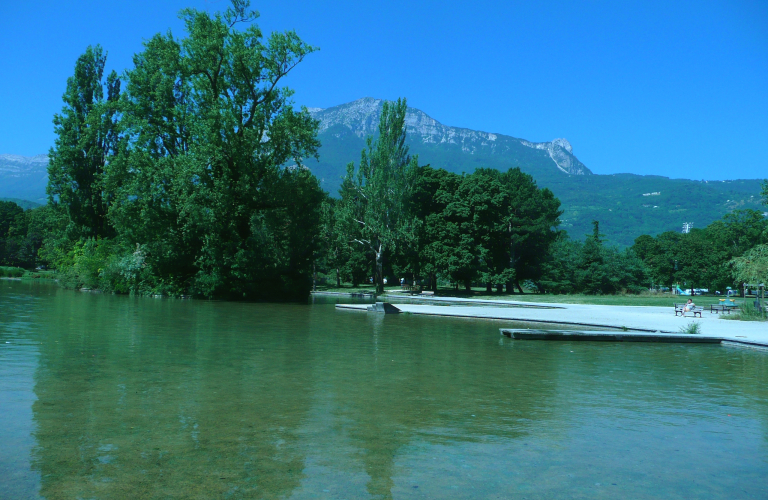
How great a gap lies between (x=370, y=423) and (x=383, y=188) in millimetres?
48168

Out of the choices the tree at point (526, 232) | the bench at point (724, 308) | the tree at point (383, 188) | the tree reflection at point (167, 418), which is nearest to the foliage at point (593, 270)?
the tree at point (526, 232)

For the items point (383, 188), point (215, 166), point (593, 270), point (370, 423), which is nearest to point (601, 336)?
point (370, 423)

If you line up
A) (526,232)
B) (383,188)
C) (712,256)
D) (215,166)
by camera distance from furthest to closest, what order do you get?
(712,256)
(526,232)
(383,188)
(215,166)

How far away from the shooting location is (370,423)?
23.2ft

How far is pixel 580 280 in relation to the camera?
59.7 metres

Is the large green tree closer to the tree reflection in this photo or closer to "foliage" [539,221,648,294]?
the tree reflection

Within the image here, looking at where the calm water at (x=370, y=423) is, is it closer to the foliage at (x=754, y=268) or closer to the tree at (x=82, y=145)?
the foliage at (x=754, y=268)

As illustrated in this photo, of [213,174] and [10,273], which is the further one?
[10,273]

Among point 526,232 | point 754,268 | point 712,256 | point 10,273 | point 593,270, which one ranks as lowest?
point 10,273

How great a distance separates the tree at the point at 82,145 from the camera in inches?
1764

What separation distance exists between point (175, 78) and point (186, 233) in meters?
10.5

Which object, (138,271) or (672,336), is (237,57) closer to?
(138,271)

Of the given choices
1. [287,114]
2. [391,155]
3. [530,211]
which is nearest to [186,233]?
[287,114]

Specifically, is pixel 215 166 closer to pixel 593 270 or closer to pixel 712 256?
pixel 593 270
